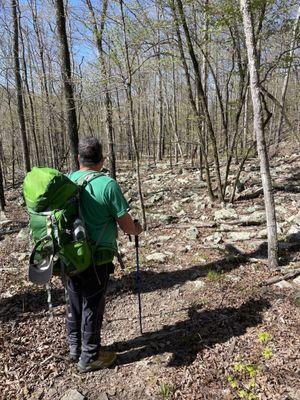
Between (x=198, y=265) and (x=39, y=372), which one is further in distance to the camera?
(x=198, y=265)

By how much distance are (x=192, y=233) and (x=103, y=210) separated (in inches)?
186

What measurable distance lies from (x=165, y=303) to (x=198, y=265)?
1395 mm

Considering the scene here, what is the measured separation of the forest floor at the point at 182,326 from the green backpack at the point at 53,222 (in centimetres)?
119

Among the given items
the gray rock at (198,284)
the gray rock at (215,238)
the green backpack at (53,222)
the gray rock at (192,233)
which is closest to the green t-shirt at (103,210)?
the green backpack at (53,222)

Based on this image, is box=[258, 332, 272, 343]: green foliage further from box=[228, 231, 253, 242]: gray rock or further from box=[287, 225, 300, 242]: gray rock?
box=[228, 231, 253, 242]: gray rock

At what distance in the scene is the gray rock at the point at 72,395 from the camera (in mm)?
3181

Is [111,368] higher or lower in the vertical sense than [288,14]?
lower

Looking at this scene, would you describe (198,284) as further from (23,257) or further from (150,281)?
(23,257)

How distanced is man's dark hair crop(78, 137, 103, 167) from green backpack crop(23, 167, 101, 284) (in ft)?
0.93

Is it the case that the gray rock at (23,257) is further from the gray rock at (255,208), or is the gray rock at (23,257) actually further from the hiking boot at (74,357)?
the gray rock at (255,208)

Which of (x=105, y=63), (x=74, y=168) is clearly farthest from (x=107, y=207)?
(x=105, y=63)

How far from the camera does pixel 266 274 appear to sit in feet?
17.3

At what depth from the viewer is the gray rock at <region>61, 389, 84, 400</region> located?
10.4ft

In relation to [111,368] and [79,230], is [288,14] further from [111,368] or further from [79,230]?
[111,368]
